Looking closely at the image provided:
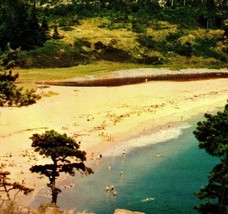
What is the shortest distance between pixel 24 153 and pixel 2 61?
13.9 metres

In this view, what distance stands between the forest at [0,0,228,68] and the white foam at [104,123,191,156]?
33.4 m

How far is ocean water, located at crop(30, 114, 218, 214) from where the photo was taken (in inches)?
1071

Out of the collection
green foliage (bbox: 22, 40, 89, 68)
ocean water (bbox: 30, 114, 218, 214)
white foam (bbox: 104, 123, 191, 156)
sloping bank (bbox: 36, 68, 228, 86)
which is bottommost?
sloping bank (bbox: 36, 68, 228, 86)

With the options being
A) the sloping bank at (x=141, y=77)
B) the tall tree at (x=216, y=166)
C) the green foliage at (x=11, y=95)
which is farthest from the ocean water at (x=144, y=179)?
the sloping bank at (x=141, y=77)

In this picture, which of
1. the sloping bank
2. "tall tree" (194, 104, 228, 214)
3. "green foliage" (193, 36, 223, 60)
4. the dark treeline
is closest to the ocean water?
"tall tree" (194, 104, 228, 214)

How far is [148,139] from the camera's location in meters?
42.0

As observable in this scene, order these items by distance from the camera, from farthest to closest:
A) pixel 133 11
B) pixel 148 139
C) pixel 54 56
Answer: pixel 133 11 < pixel 54 56 < pixel 148 139

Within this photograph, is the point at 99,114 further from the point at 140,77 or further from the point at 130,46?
the point at 130,46

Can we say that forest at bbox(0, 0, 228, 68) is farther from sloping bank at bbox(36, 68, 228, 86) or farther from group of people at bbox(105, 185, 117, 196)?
group of people at bbox(105, 185, 117, 196)

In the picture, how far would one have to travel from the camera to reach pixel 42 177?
30297 millimetres

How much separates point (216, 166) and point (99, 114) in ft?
103

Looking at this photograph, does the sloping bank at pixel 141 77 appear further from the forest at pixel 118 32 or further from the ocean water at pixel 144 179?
the ocean water at pixel 144 179

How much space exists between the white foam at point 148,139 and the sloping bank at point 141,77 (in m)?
26.2

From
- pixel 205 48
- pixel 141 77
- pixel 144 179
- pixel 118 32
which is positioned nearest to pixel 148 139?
pixel 144 179
